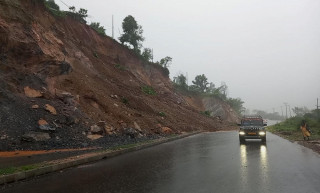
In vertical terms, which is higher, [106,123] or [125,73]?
[125,73]

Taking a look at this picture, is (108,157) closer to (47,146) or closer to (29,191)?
(47,146)

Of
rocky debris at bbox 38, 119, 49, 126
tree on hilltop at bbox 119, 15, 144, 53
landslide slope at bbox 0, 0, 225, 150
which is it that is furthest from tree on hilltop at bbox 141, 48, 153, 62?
rocky debris at bbox 38, 119, 49, 126

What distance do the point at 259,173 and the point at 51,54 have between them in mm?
19011

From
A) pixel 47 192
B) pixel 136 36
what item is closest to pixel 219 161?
pixel 47 192

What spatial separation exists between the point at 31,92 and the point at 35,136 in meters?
4.47

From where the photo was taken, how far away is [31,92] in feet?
57.7

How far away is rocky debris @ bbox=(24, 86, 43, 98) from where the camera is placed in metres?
17.2

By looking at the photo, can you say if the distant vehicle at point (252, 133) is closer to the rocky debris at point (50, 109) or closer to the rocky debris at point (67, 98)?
the rocky debris at point (67, 98)

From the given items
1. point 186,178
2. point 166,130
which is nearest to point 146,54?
point 166,130

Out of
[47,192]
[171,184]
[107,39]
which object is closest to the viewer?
[47,192]

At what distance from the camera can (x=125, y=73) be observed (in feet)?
136

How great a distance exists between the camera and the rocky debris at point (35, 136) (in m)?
13.8

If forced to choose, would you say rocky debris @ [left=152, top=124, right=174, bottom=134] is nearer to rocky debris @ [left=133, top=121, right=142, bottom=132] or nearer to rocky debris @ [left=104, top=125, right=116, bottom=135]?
rocky debris @ [left=133, top=121, right=142, bottom=132]

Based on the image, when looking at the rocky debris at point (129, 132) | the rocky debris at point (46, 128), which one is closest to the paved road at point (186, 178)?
the rocky debris at point (46, 128)
